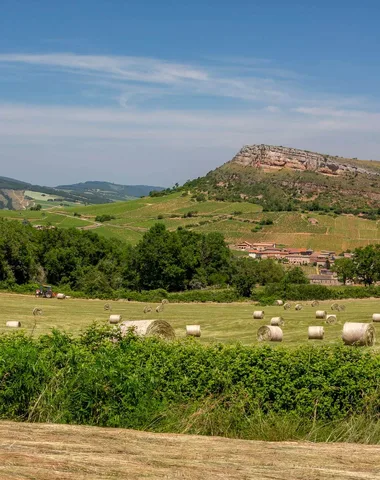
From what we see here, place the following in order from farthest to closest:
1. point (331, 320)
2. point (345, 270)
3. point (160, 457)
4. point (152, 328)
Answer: point (345, 270)
point (331, 320)
point (152, 328)
point (160, 457)

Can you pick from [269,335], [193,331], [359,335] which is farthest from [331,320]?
[359,335]

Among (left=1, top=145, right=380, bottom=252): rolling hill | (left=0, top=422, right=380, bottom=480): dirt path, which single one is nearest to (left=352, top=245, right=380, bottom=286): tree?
(left=1, top=145, right=380, bottom=252): rolling hill

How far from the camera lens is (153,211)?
172 m

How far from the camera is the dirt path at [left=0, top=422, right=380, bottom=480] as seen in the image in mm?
9682

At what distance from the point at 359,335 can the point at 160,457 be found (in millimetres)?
14145

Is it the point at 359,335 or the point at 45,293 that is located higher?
the point at 359,335

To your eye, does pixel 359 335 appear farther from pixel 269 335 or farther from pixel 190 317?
pixel 190 317

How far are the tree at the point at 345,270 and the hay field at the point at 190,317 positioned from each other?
1073 inches

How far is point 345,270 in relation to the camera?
8406cm

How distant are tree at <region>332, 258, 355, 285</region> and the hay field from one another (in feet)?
89.4

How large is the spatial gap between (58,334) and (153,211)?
157630mm

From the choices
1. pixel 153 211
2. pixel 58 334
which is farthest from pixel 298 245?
pixel 58 334

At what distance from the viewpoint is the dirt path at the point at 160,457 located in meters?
9.68

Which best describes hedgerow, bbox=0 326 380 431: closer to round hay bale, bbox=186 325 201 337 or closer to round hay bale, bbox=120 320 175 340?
round hay bale, bbox=120 320 175 340
